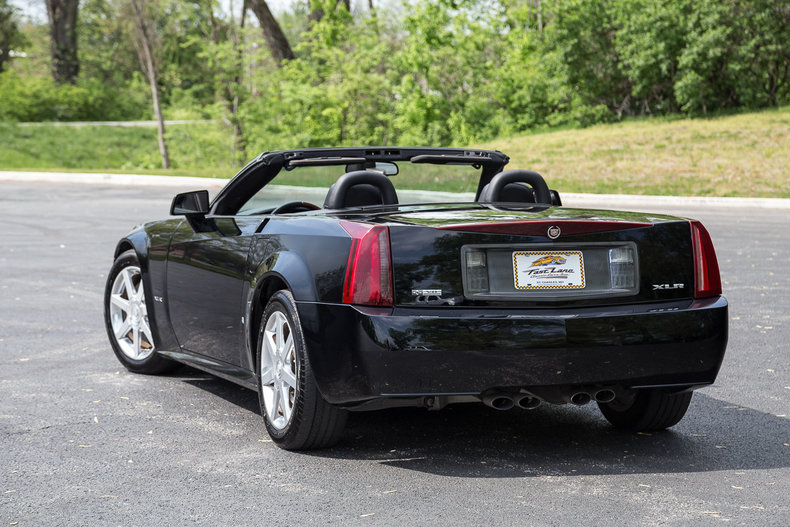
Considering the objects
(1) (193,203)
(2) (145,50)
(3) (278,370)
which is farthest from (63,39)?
(3) (278,370)

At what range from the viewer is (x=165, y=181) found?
3291 cm

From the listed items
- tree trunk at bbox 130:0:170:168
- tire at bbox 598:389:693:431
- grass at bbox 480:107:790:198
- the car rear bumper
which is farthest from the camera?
tree trunk at bbox 130:0:170:168

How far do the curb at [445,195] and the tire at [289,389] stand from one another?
41.7 inches

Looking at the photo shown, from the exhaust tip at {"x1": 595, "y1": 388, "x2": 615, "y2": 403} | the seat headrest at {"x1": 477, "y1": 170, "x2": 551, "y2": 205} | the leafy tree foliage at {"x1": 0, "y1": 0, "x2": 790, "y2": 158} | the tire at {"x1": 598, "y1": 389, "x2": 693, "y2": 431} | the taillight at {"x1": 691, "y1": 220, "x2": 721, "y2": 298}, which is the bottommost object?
the tire at {"x1": 598, "y1": 389, "x2": 693, "y2": 431}

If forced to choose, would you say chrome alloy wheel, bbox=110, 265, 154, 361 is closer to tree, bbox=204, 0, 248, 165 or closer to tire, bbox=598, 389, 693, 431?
tire, bbox=598, 389, 693, 431

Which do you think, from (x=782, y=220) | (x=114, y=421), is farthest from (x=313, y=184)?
(x=782, y=220)

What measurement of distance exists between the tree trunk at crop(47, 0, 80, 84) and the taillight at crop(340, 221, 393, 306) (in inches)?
2524

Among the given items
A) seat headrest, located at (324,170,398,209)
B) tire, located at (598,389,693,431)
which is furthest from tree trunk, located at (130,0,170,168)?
tire, located at (598,389,693,431)

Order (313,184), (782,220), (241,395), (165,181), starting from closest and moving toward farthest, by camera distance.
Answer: (313,184) < (241,395) < (782,220) < (165,181)

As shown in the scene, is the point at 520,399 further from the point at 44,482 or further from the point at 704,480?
the point at 44,482

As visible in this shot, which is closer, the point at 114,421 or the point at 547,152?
the point at 114,421

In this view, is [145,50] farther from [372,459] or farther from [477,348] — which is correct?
[477,348]

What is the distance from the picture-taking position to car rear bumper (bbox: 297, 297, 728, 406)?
4.54m

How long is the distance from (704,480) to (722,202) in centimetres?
2029
